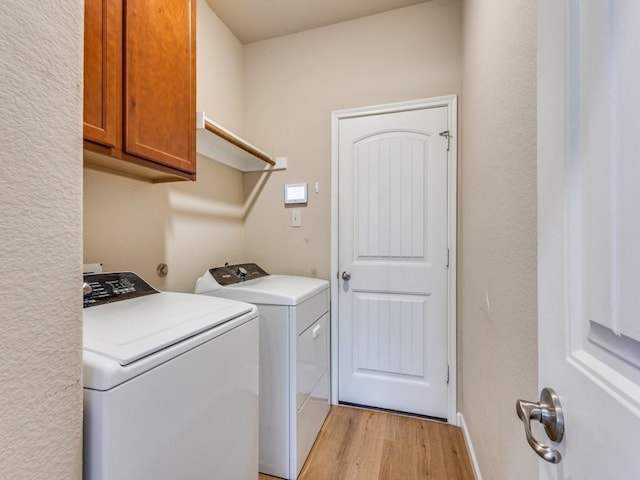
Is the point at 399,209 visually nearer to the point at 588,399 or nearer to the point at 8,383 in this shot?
the point at 588,399

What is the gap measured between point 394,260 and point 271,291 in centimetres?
95

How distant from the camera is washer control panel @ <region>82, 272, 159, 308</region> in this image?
1.10 metres

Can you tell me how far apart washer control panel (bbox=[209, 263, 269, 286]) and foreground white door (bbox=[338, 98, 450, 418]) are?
63cm

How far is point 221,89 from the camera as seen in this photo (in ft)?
7.15

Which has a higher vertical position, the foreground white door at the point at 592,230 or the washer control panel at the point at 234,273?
the foreground white door at the point at 592,230

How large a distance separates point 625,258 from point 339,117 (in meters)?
2.11

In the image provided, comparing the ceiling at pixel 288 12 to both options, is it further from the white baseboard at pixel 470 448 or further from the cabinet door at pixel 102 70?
the white baseboard at pixel 470 448

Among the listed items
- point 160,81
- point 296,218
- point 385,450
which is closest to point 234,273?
point 296,218

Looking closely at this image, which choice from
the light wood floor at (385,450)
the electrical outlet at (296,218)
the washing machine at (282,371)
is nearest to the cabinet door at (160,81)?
the washing machine at (282,371)

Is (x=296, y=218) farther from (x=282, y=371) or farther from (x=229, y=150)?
(x=282, y=371)

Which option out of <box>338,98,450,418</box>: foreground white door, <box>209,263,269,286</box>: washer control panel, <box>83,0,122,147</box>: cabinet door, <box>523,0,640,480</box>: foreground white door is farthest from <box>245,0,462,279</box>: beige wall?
<box>523,0,640,480</box>: foreground white door

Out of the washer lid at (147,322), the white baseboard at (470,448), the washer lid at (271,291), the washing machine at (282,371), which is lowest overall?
the white baseboard at (470,448)

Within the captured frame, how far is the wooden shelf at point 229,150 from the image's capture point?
62.7 inches

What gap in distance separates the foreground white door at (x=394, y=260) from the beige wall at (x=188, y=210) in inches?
34.1
